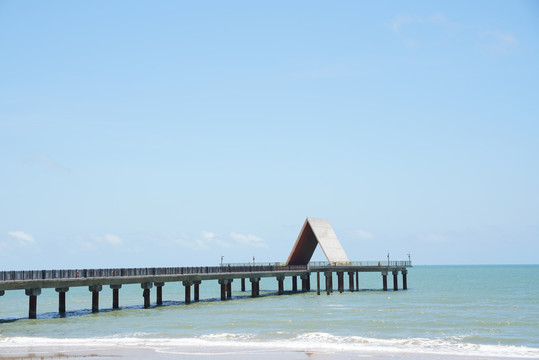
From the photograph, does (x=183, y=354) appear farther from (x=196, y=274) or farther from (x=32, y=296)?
(x=196, y=274)

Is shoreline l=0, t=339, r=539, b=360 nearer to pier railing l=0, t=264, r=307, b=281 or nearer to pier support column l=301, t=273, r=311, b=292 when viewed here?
pier railing l=0, t=264, r=307, b=281

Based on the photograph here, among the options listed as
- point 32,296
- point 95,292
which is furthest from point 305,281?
point 32,296

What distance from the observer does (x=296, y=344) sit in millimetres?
37812

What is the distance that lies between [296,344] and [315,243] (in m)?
46.0

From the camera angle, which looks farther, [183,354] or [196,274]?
[196,274]

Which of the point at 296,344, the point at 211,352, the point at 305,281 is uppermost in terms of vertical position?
the point at 305,281

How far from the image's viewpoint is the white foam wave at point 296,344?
3491 centimetres

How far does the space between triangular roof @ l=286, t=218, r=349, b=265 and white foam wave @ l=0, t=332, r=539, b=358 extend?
36624mm

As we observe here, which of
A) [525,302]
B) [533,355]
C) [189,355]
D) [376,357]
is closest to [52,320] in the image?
[189,355]

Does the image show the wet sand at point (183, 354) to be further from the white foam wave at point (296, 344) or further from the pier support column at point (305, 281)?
the pier support column at point (305, 281)

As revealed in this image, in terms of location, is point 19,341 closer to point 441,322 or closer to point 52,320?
point 52,320

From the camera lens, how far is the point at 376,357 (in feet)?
107

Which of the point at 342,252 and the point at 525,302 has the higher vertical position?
the point at 342,252

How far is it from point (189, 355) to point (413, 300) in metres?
43.6
